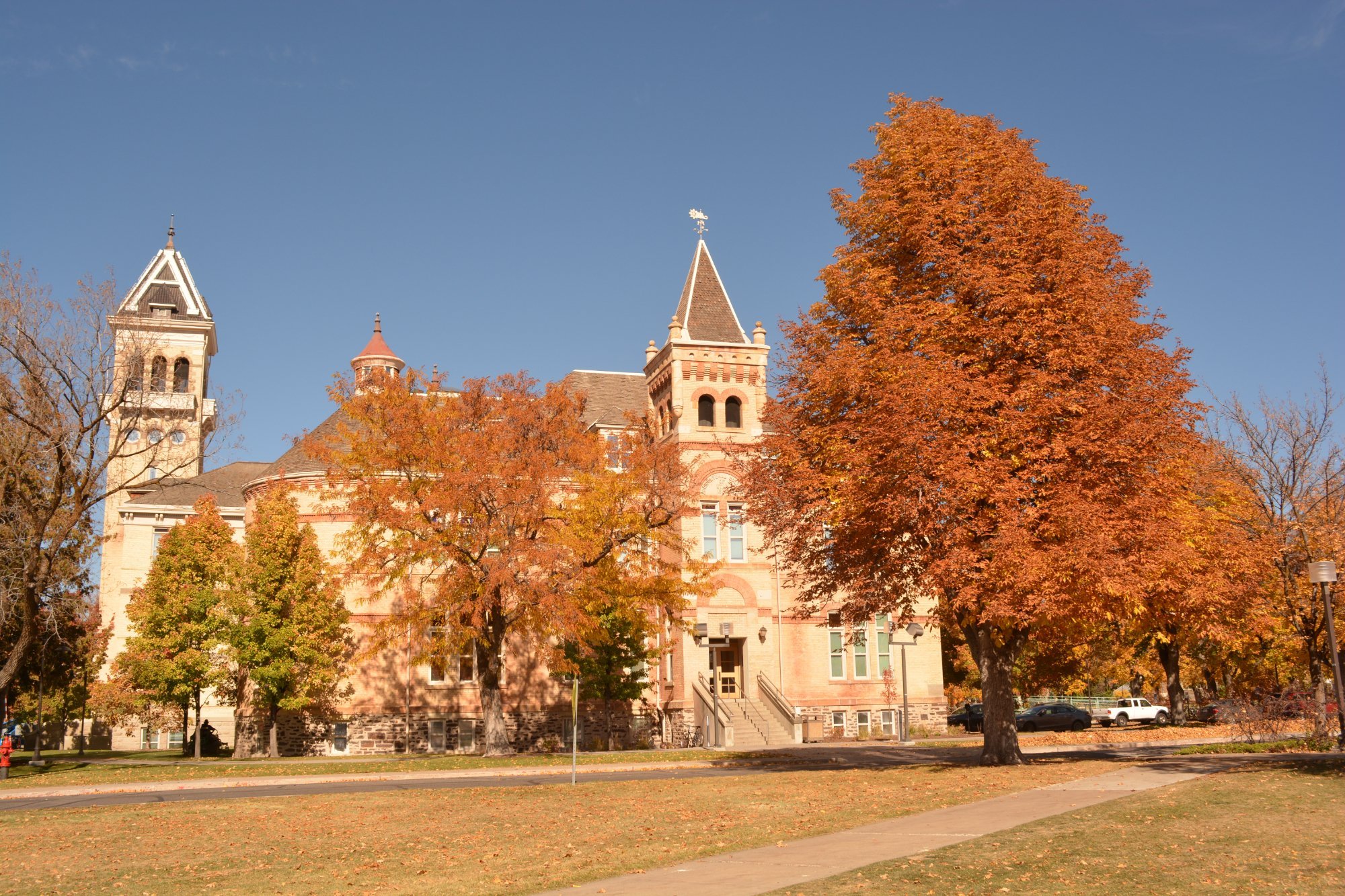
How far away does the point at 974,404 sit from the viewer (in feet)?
71.9

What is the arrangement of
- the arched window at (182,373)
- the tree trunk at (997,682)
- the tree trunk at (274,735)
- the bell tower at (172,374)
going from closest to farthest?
the tree trunk at (997,682) → the tree trunk at (274,735) → the bell tower at (172,374) → the arched window at (182,373)

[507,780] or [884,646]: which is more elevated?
[884,646]

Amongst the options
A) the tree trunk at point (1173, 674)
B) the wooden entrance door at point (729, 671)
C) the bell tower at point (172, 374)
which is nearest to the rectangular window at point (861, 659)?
the wooden entrance door at point (729, 671)

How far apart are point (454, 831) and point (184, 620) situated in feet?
102

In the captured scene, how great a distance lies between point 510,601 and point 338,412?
17189mm

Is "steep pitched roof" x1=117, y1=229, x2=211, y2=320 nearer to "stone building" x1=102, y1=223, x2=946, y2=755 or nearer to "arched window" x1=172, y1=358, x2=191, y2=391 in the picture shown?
"arched window" x1=172, y1=358, x2=191, y2=391

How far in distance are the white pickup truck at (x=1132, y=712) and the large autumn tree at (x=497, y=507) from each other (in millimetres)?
31302

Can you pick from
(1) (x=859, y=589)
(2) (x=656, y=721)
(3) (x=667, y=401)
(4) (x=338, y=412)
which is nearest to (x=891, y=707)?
(2) (x=656, y=721)

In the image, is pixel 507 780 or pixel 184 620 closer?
pixel 507 780

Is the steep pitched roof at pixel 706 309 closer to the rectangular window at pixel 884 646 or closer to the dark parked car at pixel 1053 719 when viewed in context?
the rectangular window at pixel 884 646

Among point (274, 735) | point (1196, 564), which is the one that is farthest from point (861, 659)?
A: point (1196, 564)

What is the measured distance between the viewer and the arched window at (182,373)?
72000 millimetres

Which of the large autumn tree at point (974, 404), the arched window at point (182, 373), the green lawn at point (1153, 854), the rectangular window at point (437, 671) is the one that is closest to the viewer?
the green lawn at point (1153, 854)

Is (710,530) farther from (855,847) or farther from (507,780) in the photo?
(855,847)
